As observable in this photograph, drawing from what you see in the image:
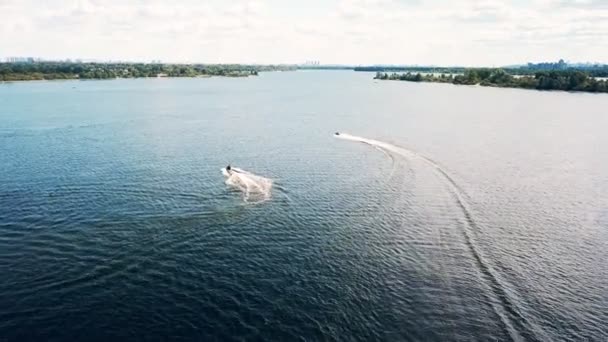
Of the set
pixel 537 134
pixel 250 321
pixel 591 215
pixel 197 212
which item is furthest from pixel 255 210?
pixel 537 134

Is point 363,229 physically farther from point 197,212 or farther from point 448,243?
point 197,212

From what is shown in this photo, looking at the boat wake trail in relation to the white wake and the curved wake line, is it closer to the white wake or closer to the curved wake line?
the curved wake line

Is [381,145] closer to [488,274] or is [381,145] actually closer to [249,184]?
[249,184]

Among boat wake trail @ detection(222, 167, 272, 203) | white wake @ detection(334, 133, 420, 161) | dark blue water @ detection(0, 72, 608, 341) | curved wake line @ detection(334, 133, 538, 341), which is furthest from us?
white wake @ detection(334, 133, 420, 161)

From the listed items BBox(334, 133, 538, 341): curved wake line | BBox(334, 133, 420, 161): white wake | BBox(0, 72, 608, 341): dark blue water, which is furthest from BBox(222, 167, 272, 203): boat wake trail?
BBox(334, 133, 420, 161): white wake

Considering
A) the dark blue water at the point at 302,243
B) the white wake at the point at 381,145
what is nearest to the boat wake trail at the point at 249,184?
the dark blue water at the point at 302,243

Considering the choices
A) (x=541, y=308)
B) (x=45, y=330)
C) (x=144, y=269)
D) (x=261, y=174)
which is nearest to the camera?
(x=45, y=330)
